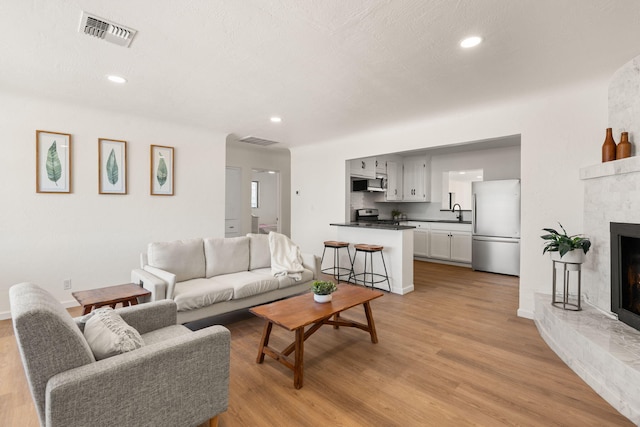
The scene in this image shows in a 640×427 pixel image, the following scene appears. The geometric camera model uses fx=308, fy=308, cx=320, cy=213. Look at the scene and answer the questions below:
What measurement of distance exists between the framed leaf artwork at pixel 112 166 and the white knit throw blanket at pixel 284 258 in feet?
7.14

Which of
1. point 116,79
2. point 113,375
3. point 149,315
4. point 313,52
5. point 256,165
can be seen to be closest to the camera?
point 113,375

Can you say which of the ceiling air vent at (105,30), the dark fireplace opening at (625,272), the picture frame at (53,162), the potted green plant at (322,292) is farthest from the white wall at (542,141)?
the picture frame at (53,162)

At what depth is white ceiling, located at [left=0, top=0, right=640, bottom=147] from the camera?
6.31ft

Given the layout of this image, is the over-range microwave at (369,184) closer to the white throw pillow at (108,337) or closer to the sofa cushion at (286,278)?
the sofa cushion at (286,278)

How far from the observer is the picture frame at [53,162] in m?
3.58

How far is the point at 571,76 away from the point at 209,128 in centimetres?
452

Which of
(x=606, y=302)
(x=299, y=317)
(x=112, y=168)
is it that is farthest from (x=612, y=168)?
(x=112, y=168)

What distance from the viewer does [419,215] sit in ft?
25.2

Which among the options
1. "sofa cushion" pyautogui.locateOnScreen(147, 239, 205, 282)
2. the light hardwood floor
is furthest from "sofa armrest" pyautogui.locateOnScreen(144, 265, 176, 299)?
the light hardwood floor

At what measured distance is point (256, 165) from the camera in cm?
708

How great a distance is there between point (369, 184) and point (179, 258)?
172 inches

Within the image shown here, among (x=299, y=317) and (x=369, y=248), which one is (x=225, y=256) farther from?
(x=369, y=248)

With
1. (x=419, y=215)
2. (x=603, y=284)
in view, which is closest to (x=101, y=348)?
(x=603, y=284)

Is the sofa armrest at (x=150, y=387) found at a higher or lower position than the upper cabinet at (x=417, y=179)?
lower
